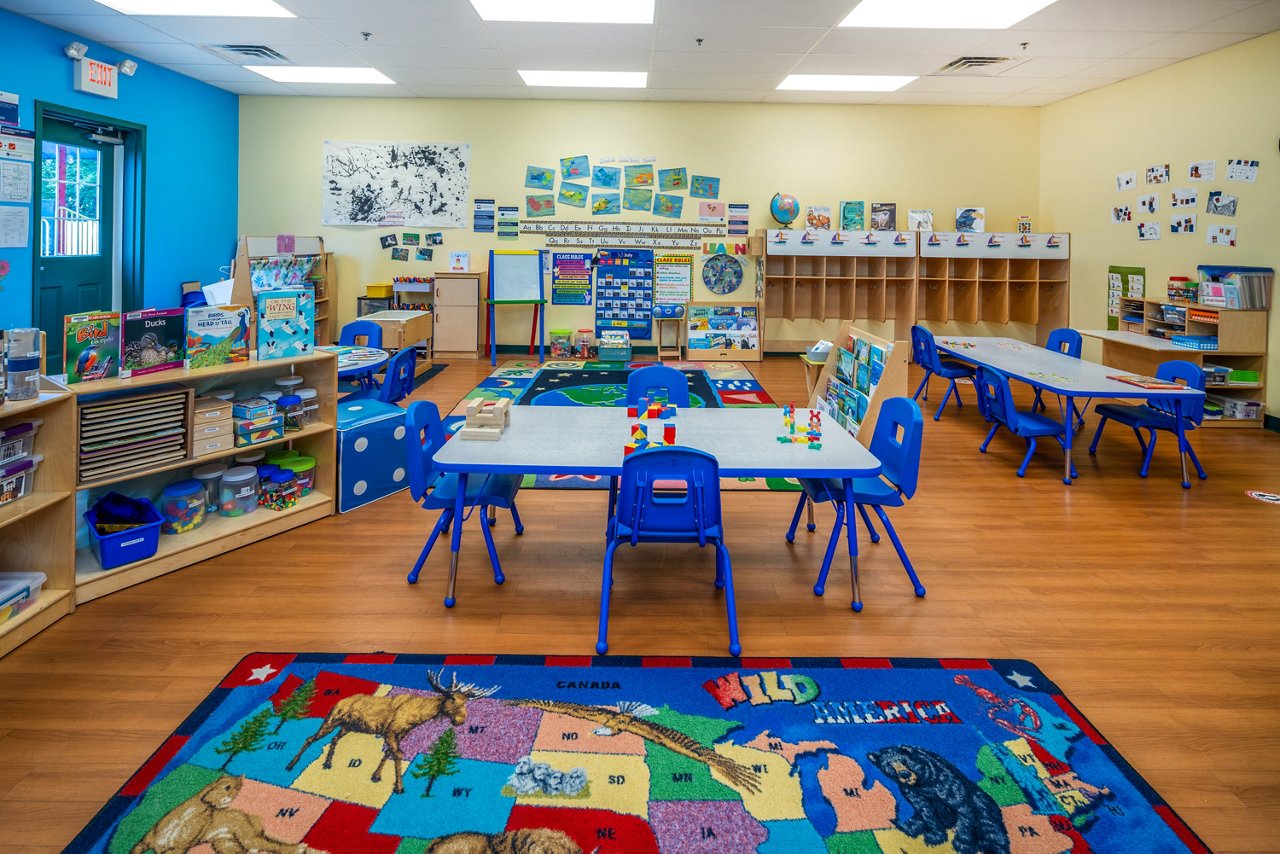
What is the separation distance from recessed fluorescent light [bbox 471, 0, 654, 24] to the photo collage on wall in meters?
3.05

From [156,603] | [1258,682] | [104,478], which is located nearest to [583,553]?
[156,603]

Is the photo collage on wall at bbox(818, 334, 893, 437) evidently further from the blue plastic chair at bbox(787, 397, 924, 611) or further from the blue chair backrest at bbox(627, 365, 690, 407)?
the blue chair backrest at bbox(627, 365, 690, 407)

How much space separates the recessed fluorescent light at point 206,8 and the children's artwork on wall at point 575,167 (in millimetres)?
3967

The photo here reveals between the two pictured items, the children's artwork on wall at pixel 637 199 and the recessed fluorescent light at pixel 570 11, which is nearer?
the recessed fluorescent light at pixel 570 11

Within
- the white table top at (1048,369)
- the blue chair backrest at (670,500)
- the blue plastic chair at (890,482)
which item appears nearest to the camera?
the blue chair backrest at (670,500)

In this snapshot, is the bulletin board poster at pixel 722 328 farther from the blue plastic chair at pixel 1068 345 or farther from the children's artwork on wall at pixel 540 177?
the blue plastic chair at pixel 1068 345

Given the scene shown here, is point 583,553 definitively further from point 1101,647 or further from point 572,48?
point 572,48

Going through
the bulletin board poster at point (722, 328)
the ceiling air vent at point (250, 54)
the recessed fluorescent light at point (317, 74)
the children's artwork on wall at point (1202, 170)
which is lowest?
the bulletin board poster at point (722, 328)

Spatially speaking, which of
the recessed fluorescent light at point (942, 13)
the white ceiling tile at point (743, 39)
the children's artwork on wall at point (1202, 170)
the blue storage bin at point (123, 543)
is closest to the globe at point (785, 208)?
the white ceiling tile at point (743, 39)

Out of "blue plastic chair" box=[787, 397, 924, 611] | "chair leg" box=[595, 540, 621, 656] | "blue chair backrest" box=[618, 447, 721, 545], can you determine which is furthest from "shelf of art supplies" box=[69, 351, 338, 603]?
"blue plastic chair" box=[787, 397, 924, 611]

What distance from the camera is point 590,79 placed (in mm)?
8516

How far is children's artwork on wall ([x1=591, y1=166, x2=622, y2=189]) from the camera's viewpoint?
9.85 metres

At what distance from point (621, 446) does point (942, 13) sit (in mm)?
4773

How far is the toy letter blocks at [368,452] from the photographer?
14.8ft
